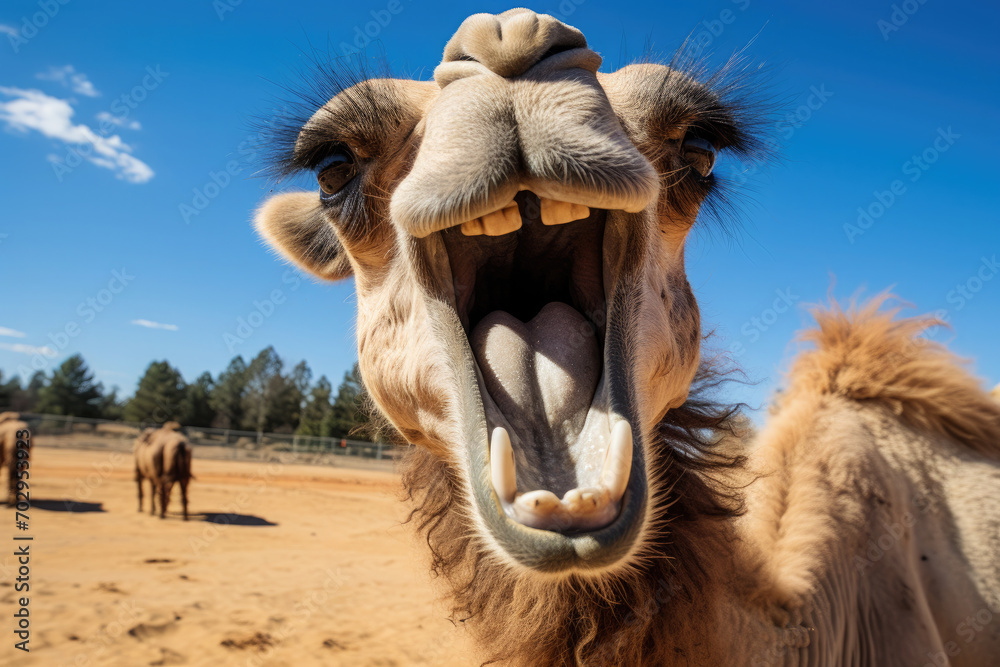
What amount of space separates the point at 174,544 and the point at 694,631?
11790 millimetres

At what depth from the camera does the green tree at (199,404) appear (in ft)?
177

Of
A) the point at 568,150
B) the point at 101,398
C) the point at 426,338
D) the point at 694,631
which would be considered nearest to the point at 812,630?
the point at 694,631

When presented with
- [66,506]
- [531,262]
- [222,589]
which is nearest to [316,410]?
[66,506]

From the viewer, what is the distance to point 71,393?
53.4 meters

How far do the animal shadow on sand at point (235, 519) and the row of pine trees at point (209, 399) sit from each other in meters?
32.2

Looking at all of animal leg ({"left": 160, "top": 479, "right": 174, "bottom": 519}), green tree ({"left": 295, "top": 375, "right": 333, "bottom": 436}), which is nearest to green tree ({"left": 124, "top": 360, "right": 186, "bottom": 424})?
green tree ({"left": 295, "top": 375, "right": 333, "bottom": 436})

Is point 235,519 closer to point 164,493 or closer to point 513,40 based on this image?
point 164,493

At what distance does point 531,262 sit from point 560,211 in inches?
16.3

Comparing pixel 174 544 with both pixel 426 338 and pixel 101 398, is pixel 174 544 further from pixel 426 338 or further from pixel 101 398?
pixel 101 398

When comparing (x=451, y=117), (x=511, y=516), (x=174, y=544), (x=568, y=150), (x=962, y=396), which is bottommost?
(x=174, y=544)

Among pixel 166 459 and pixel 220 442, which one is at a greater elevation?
pixel 166 459

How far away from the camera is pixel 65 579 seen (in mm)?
7910

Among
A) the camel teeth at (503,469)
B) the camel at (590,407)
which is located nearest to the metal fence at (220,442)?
the camel at (590,407)

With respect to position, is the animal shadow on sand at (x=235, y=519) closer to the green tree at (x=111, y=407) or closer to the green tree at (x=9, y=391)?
the green tree at (x=9, y=391)
